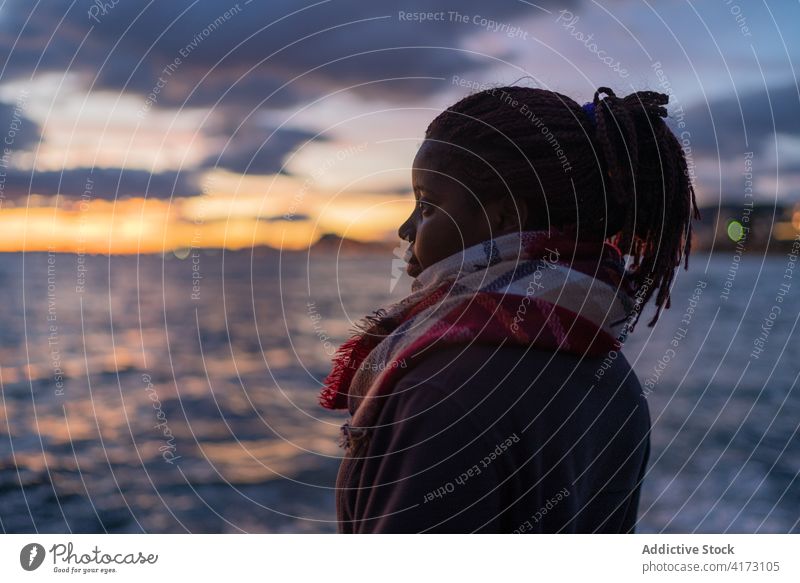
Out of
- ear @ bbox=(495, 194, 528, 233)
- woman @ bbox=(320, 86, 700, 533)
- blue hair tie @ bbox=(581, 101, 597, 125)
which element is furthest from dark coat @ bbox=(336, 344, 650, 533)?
blue hair tie @ bbox=(581, 101, 597, 125)

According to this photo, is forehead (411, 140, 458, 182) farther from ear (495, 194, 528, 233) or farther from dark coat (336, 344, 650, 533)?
dark coat (336, 344, 650, 533)

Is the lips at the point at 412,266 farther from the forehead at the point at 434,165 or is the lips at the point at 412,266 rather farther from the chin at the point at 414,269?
the forehead at the point at 434,165

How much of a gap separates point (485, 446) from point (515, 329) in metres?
0.21

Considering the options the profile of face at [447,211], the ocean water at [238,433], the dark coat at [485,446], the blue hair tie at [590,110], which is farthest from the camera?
the ocean water at [238,433]

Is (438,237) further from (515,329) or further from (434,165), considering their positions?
(515,329)

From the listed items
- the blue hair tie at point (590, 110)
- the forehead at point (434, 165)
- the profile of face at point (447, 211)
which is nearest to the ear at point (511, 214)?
the profile of face at point (447, 211)

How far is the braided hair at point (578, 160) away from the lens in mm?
1490

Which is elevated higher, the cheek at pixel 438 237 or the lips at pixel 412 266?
the cheek at pixel 438 237

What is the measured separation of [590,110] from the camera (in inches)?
63.4

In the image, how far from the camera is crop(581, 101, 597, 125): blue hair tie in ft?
5.21

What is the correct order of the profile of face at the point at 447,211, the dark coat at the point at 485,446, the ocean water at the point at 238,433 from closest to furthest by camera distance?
the dark coat at the point at 485,446
the profile of face at the point at 447,211
the ocean water at the point at 238,433
